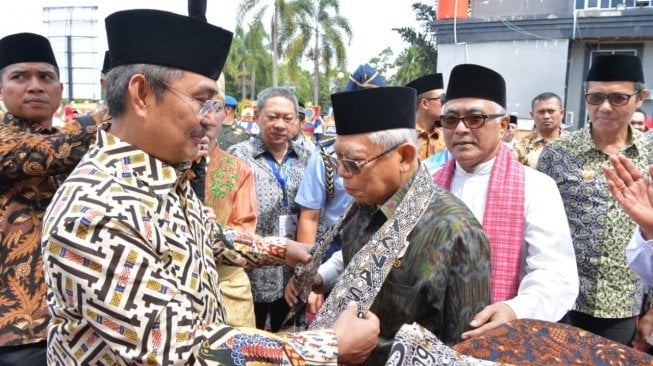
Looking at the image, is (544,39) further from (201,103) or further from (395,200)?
(201,103)

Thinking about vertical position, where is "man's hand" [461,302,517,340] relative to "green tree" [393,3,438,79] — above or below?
below

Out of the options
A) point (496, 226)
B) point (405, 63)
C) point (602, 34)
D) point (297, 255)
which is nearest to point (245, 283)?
point (297, 255)

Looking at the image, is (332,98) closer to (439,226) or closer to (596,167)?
(439,226)

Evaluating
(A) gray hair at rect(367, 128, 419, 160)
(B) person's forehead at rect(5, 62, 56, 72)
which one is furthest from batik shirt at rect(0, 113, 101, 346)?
(A) gray hair at rect(367, 128, 419, 160)

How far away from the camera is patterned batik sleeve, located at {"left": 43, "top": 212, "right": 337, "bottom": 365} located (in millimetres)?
1359

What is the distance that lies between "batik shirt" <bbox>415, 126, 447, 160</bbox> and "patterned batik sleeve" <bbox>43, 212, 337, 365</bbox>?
12.5ft

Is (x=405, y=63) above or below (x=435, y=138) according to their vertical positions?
above

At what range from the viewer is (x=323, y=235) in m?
2.53

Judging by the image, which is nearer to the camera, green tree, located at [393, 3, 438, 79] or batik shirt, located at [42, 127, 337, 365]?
batik shirt, located at [42, 127, 337, 365]

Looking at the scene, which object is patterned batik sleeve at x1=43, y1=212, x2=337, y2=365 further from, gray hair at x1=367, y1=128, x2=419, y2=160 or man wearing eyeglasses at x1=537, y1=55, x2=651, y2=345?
man wearing eyeglasses at x1=537, y1=55, x2=651, y2=345

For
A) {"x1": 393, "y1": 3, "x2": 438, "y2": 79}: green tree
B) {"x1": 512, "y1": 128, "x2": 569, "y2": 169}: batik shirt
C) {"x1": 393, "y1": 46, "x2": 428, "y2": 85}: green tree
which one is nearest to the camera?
{"x1": 512, "y1": 128, "x2": 569, "y2": 169}: batik shirt

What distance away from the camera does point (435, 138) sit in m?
5.18

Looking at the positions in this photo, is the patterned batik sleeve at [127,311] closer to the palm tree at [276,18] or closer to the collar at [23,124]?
the collar at [23,124]

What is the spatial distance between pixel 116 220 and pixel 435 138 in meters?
4.13
